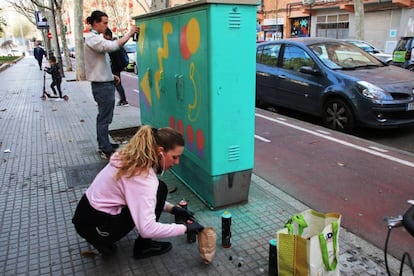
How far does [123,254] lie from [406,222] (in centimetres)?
205

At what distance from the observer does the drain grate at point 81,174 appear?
425 cm

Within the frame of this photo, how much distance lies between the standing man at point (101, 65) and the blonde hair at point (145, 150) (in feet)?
7.80

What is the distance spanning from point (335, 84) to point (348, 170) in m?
2.30

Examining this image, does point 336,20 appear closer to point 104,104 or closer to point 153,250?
point 104,104

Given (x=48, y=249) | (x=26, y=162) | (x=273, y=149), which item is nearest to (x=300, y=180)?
(x=273, y=149)

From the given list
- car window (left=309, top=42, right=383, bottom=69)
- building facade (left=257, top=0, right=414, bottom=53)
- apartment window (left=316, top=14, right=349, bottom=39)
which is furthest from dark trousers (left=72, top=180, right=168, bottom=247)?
apartment window (left=316, top=14, right=349, bottom=39)

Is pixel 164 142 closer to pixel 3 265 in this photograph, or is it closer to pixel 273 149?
pixel 3 265

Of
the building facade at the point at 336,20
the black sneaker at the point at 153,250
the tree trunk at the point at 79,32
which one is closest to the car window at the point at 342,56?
the black sneaker at the point at 153,250

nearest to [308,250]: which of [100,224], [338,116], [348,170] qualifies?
[100,224]

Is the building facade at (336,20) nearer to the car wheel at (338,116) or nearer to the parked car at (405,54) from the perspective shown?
the parked car at (405,54)

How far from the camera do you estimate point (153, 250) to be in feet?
9.28

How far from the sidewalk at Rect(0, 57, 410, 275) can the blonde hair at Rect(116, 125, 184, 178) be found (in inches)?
31.7

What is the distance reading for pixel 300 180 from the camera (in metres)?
4.35

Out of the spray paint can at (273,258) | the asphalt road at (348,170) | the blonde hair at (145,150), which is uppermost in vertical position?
the blonde hair at (145,150)
